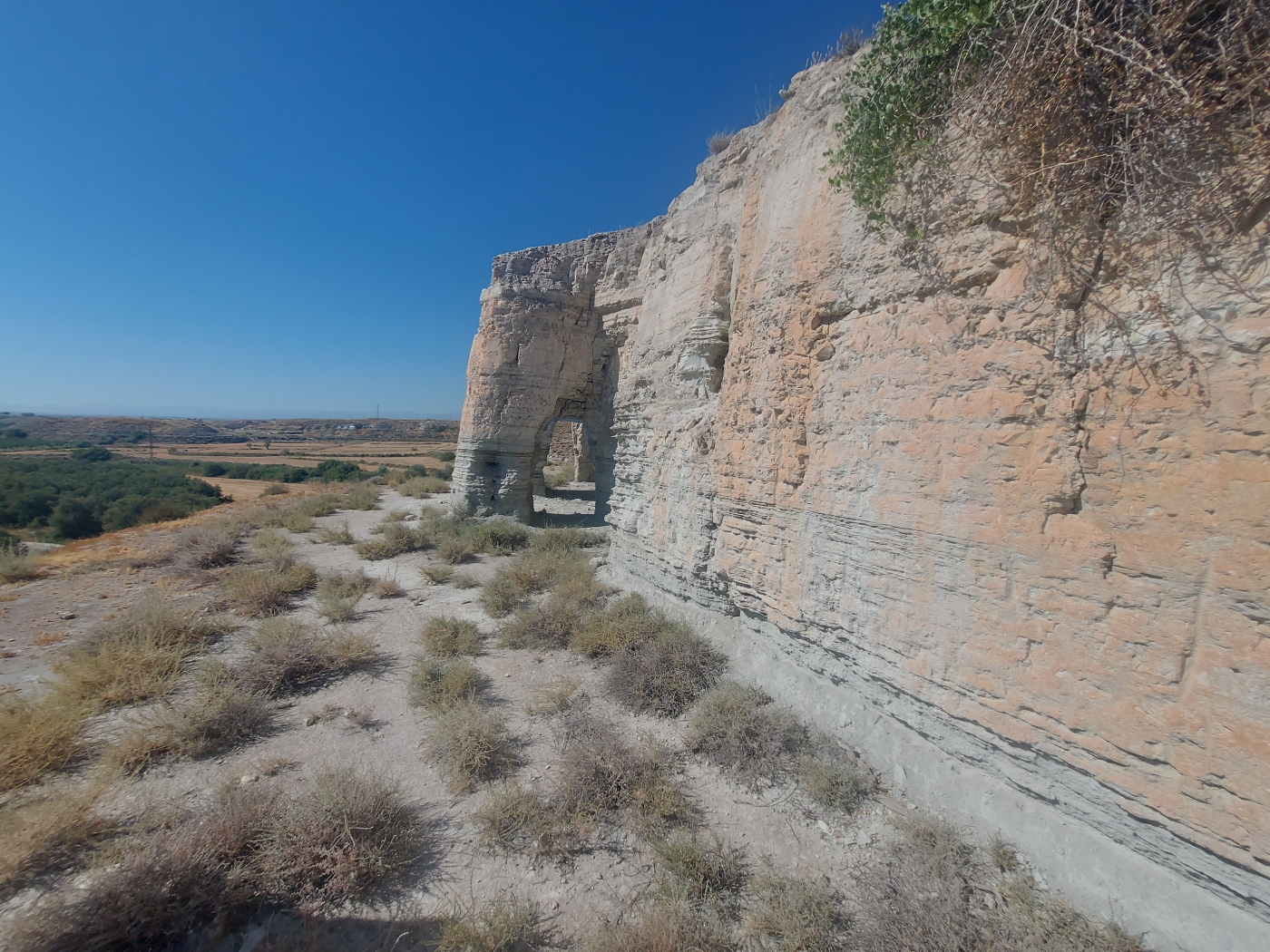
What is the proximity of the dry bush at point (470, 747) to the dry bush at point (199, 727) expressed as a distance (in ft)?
4.89

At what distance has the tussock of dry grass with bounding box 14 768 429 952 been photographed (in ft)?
7.16

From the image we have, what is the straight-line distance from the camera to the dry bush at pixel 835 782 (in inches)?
123

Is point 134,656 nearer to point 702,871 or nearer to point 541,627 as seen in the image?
point 541,627

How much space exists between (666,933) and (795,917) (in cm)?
67

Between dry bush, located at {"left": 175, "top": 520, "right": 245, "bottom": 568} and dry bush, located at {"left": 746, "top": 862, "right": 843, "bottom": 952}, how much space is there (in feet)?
31.5

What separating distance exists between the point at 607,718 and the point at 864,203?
455 cm

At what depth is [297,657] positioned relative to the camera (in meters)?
4.61

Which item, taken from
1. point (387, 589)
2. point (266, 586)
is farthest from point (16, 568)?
point (387, 589)

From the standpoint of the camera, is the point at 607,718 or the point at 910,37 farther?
the point at 607,718

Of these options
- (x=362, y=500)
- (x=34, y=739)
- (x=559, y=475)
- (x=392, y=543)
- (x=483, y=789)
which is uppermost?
(x=559, y=475)

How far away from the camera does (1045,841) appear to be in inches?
99.5

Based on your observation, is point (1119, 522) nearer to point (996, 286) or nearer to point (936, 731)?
point (996, 286)

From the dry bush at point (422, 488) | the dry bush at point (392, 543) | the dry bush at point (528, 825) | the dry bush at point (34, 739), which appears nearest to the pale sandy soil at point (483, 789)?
the dry bush at point (528, 825)

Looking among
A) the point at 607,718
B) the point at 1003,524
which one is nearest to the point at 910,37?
the point at 1003,524
